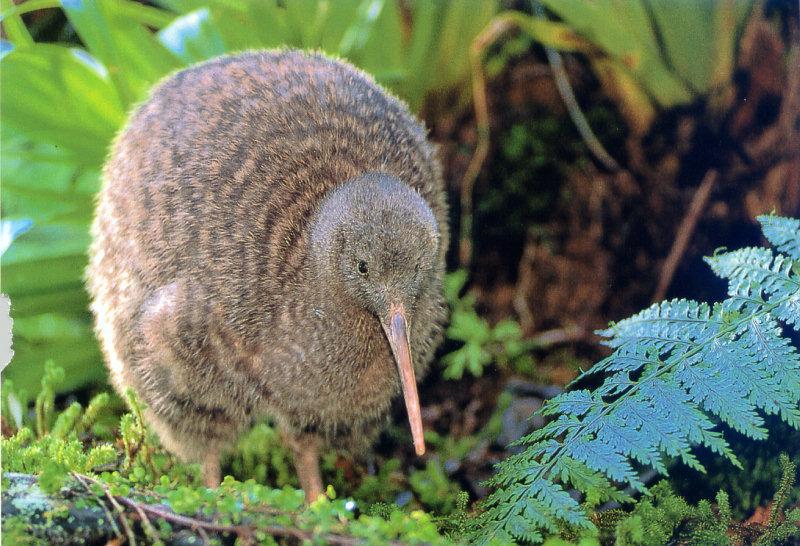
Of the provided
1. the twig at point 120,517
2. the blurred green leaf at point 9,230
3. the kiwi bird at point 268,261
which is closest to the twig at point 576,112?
the kiwi bird at point 268,261

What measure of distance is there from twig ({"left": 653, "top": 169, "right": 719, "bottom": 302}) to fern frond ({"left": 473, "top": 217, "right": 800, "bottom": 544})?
94 centimetres

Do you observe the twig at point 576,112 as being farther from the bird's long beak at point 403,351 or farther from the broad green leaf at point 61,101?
the broad green leaf at point 61,101

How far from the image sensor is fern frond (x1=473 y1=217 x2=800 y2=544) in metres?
1.64

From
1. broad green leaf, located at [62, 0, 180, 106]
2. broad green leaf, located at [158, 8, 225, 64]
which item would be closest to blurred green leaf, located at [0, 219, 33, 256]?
broad green leaf, located at [62, 0, 180, 106]

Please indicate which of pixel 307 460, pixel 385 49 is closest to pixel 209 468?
pixel 307 460

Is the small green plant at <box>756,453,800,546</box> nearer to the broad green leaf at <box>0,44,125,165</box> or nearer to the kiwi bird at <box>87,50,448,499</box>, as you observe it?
the kiwi bird at <box>87,50,448,499</box>

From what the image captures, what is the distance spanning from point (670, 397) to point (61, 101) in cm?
189

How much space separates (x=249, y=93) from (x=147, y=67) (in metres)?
0.60

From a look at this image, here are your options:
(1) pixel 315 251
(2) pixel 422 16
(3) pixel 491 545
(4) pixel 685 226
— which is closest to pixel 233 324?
(1) pixel 315 251

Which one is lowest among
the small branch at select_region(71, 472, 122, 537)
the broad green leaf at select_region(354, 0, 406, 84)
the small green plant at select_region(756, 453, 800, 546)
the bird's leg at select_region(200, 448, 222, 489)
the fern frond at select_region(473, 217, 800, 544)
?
the small green plant at select_region(756, 453, 800, 546)

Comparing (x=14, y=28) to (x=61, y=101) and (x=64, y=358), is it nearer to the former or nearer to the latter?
(x=61, y=101)

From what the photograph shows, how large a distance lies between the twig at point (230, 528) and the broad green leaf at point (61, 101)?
1.34 meters

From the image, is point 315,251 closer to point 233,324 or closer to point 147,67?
point 233,324

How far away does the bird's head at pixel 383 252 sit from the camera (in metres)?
1.96
